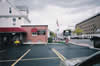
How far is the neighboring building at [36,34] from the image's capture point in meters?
22.7

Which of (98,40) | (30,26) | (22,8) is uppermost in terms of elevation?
(22,8)

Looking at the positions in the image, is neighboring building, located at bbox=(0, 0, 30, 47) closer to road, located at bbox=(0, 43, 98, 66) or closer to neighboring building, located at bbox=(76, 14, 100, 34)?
road, located at bbox=(0, 43, 98, 66)

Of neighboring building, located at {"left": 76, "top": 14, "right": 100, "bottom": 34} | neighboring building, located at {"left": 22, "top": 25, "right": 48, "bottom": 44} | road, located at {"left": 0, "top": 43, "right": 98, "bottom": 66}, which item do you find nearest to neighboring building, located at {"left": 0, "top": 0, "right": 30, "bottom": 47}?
neighboring building, located at {"left": 22, "top": 25, "right": 48, "bottom": 44}

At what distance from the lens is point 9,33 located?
19.9m

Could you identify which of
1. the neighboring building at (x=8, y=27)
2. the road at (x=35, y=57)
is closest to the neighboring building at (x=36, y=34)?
the neighboring building at (x=8, y=27)

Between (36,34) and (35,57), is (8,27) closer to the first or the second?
(36,34)

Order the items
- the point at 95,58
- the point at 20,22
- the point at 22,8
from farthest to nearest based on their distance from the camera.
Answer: the point at 22,8
the point at 20,22
the point at 95,58

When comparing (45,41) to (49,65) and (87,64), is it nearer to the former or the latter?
(49,65)

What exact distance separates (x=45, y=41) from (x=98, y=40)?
13508mm

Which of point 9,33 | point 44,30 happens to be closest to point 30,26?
point 44,30

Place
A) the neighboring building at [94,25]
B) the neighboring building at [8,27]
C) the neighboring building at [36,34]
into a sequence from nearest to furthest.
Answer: the neighboring building at [8,27]
the neighboring building at [36,34]
the neighboring building at [94,25]

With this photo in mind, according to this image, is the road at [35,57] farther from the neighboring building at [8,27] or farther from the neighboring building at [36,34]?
the neighboring building at [36,34]

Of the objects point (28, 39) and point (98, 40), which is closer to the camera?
point (98, 40)

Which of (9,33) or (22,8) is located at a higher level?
(22,8)
